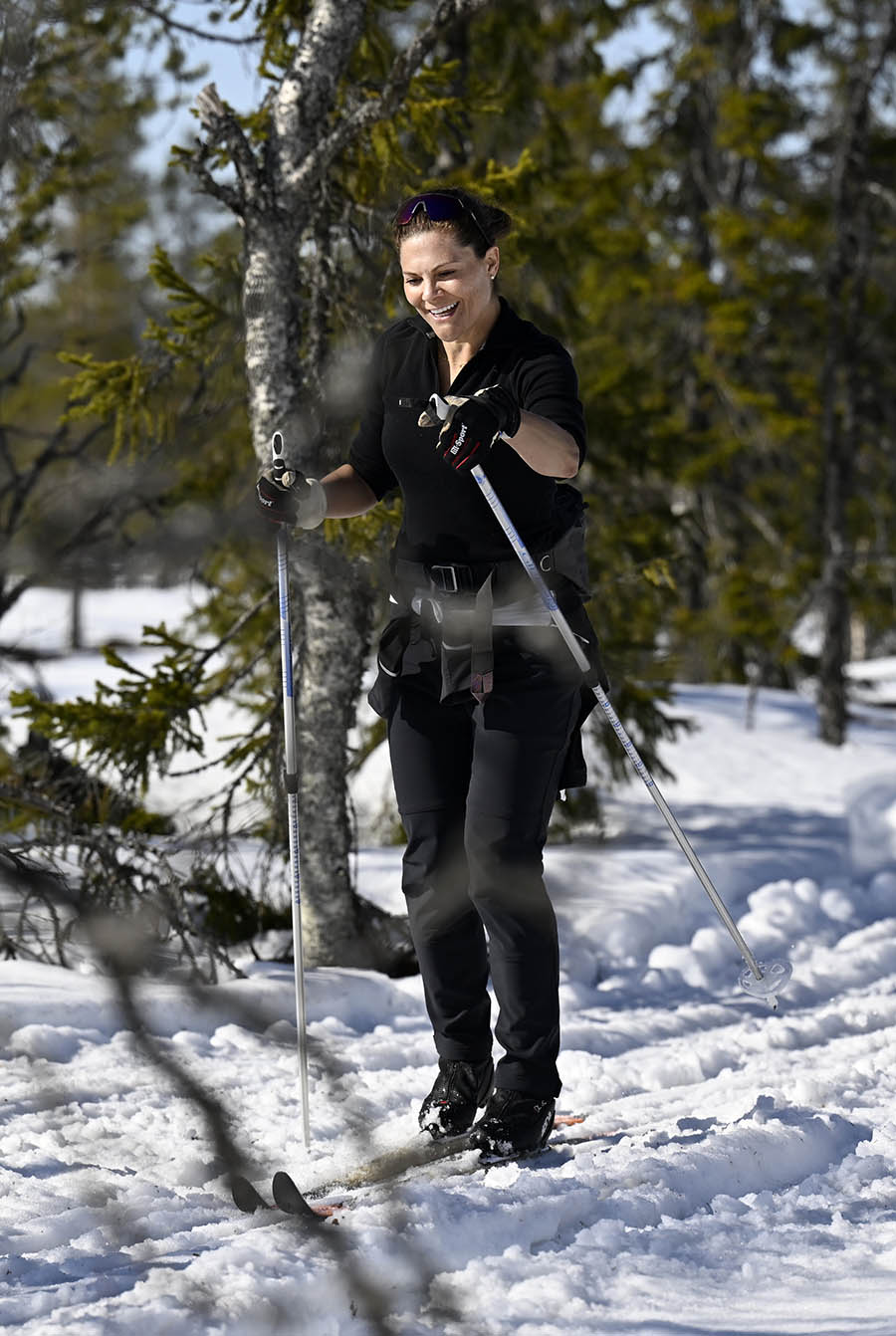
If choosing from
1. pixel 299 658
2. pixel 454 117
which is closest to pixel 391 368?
pixel 299 658

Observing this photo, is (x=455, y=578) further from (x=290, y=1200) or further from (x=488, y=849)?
(x=290, y=1200)

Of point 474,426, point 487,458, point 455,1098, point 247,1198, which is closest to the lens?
point 474,426

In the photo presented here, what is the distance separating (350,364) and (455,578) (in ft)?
8.58

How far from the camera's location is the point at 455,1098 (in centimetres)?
362

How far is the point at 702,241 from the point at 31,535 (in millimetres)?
16096

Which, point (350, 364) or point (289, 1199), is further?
point (350, 364)

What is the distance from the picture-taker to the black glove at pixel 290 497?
3.62m

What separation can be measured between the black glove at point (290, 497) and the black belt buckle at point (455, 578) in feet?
1.42

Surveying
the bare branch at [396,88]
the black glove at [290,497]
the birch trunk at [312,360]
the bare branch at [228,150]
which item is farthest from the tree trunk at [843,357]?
the black glove at [290,497]

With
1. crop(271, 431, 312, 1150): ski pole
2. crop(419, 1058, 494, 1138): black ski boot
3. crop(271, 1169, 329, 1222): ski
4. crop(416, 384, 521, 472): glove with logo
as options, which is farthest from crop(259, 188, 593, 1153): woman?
crop(271, 1169, 329, 1222): ski

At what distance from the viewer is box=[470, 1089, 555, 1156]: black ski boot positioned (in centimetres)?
338

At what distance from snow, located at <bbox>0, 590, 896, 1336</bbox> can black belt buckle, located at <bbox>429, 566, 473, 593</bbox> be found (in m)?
1.43

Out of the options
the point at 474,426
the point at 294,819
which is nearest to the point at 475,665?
the point at 474,426

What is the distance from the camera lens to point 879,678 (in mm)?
24953
